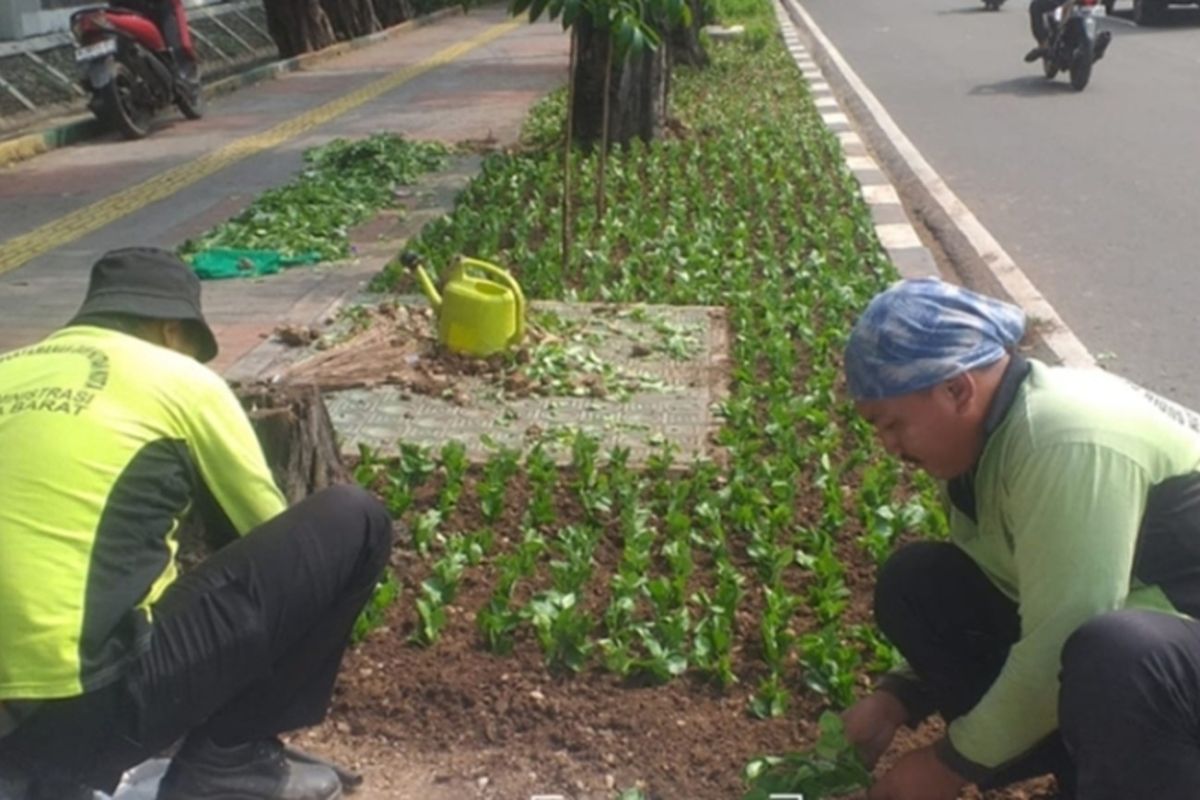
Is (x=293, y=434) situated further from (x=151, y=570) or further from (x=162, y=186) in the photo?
(x=162, y=186)

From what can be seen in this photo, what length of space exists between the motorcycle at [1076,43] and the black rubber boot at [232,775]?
541 inches

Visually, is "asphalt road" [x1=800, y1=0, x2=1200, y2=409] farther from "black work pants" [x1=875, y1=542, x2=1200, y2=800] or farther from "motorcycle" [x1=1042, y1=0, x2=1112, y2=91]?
"black work pants" [x1=875, y1=542, x2=1200, y2=800]

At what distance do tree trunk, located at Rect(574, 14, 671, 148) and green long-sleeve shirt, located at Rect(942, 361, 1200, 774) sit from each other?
8586 mm

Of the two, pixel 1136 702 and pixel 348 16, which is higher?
pixel 1136 702

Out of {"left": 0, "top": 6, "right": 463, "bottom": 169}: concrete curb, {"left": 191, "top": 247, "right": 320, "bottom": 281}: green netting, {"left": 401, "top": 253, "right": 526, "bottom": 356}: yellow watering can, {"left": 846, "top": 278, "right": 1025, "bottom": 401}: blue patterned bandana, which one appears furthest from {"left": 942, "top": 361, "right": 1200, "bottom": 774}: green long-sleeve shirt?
{"left": 0, "top": 6, "right": 463, "bottom": 169}: concrete curb

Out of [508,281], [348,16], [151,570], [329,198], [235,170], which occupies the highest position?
[151,570]

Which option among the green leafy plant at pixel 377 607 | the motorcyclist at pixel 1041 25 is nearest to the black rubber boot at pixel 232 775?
the green leafy plant at pixel 377 607

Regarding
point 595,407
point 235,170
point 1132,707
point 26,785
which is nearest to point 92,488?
point 26,785

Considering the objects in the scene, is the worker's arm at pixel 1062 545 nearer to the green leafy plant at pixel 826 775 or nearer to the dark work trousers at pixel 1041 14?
the green leafy plant at pixel 826 775

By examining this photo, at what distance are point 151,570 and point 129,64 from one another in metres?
10.7

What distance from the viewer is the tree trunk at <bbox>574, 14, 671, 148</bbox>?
11.1m

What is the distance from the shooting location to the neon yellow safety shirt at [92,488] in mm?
2701

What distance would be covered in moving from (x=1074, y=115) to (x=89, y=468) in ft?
40.4

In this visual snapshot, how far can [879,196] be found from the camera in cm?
973
